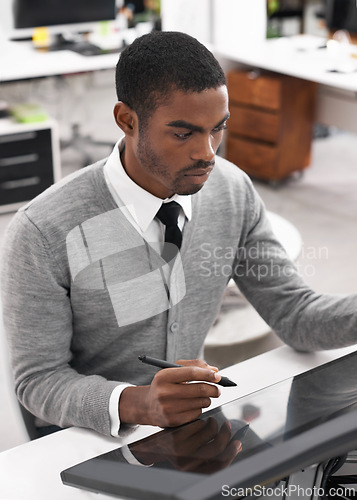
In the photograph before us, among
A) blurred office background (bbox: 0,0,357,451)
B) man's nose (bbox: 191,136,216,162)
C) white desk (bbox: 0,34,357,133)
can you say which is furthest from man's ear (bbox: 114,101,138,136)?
white desk (bbox: 0,34,357,133)

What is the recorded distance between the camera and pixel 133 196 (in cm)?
117

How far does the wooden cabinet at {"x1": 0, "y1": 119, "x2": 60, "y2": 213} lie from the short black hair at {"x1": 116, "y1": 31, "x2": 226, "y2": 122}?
2.88 metres

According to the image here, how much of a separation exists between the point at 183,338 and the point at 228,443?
0.45 metres

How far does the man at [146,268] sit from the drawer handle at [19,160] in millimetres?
2740

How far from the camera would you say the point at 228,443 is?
0.82 m

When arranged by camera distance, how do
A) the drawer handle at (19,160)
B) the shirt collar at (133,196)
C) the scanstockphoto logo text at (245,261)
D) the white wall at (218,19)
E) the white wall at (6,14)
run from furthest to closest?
the white wall at (218,19)
the white wall at (6,14)
the drawer handle at (19,160)
the scanstockphoto logo text at (245,261)
the shirt collar at (133,196)

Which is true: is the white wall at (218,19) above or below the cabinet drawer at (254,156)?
above

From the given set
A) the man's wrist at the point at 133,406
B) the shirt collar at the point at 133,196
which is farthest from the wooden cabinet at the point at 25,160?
the man's wrist at the point at 133,406

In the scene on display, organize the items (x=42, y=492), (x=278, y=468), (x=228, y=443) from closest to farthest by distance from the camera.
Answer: (x=278, y=468), (x=228, y=443), (x=42, y=492)

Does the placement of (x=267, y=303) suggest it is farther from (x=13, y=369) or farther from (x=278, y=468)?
(x=278, y=468)

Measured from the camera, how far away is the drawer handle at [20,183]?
12.8 ft

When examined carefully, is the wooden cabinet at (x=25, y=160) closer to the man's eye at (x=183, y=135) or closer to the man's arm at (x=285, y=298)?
the man's arm at (x=285, y=298)

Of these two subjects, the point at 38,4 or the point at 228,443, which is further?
the point at 38,4

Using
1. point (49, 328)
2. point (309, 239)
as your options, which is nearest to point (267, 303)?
point (49, 328)
